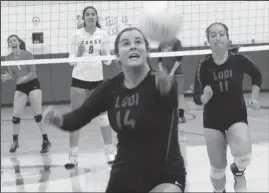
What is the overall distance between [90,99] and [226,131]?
2177mm

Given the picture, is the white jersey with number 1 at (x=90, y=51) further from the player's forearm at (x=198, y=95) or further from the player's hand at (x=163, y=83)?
the player's hand at (x=163, y=83)

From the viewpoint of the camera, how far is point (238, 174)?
20.1 feet

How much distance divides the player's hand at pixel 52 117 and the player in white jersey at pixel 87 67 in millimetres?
3636

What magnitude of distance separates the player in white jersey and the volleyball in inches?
138

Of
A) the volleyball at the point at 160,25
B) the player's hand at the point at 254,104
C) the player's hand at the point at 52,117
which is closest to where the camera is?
the player's hand at the point at 52,117

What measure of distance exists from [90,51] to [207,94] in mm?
2708

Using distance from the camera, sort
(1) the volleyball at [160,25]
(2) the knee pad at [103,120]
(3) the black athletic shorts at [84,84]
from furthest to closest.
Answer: (2) the knee pad at [103,120], (3) the black athletic shorts at [84,84], (1) the volleyball at [160,25]

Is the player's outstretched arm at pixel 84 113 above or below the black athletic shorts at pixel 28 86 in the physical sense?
above

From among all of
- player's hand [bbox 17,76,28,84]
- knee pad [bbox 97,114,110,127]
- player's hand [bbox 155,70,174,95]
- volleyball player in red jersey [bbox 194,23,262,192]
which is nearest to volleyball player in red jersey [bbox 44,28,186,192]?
player's hand [bbox 155,70,174,95]

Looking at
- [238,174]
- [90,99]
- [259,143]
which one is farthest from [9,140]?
[90,99]

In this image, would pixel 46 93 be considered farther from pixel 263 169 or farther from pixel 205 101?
pixel 205 101

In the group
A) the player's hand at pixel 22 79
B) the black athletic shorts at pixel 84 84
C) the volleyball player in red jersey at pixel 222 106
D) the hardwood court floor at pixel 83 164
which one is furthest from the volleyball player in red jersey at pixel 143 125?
the player's hand at pixel 22 79

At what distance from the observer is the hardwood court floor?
22.2 feet

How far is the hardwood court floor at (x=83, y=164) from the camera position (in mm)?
6762
